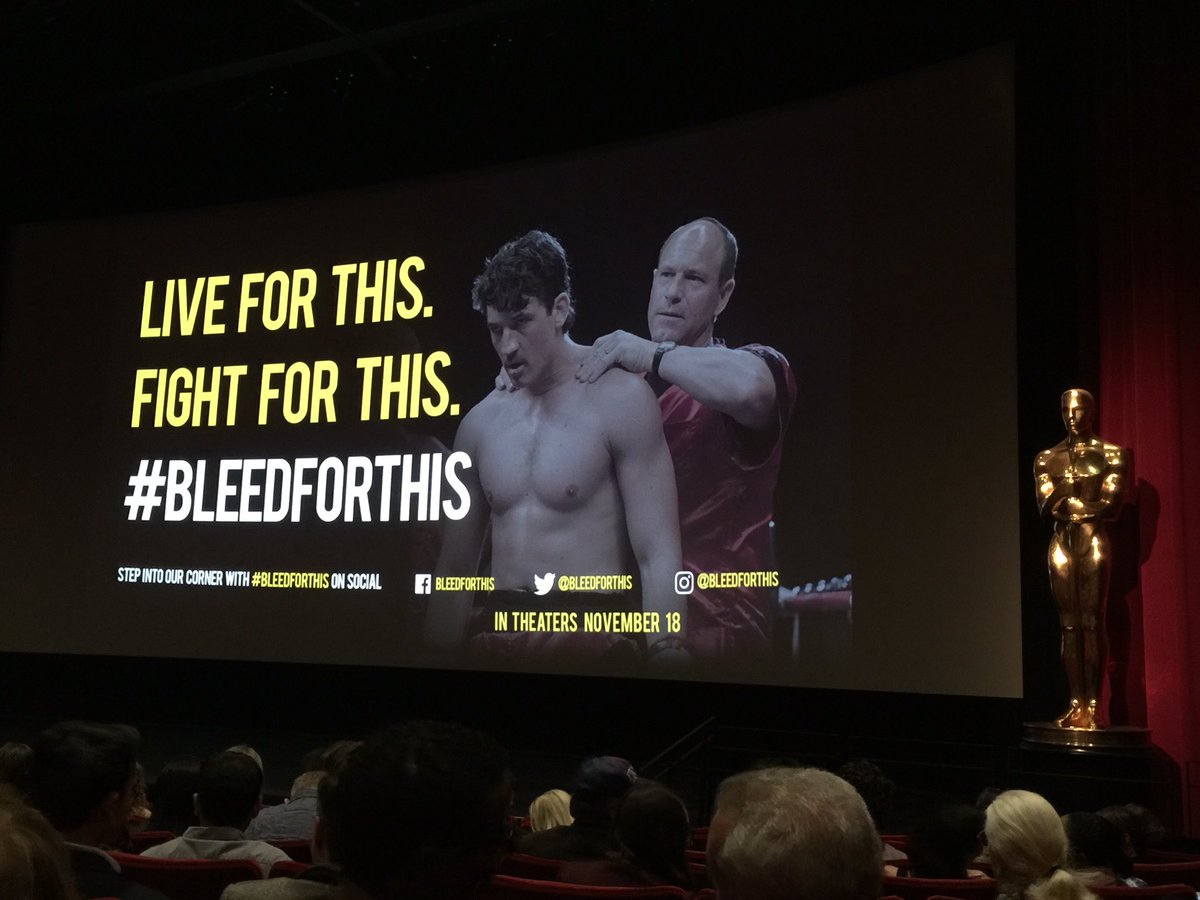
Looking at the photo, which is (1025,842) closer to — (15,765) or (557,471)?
(15,765)

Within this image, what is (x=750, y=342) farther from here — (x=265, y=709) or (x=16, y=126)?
(x=16, y=126)

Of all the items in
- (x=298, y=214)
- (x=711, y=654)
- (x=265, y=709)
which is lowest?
(x=265, y=709)

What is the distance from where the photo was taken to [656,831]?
254 cm

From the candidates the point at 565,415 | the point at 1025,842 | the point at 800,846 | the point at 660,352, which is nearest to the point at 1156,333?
the point at 660,352

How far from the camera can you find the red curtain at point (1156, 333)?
5.92 m

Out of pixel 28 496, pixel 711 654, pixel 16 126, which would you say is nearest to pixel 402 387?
pixel 711 654

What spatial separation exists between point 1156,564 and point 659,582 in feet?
9.08

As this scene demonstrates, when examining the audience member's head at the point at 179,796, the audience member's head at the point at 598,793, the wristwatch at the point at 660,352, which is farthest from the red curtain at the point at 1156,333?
the audience member's head at the point at 179,796

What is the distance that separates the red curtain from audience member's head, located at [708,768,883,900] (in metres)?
5.29

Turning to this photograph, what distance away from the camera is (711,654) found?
23.5 ft

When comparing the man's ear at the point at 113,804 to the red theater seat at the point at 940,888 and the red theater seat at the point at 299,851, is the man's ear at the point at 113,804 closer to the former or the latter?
the red theater seat at the point at 299,851

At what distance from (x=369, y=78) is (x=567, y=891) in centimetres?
794

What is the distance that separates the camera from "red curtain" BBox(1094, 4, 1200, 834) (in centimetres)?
592

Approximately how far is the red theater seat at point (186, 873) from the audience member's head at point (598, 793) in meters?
1.04
